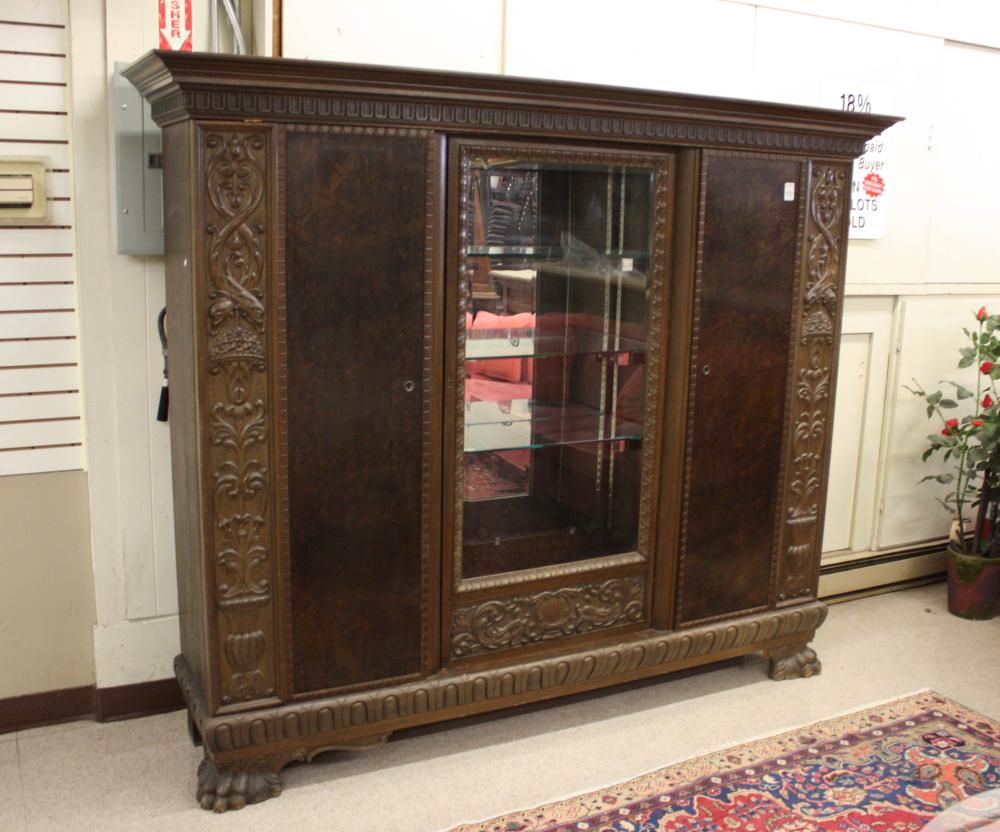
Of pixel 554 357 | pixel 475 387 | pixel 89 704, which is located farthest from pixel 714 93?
pixel 89 704

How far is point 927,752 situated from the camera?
9.14ft

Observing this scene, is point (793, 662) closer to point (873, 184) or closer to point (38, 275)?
point (873, 184)

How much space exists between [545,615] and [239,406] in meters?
1.02

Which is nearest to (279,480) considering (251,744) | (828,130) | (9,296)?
(251,744)

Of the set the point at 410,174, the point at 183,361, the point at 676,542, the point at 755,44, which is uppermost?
the point at 755,44

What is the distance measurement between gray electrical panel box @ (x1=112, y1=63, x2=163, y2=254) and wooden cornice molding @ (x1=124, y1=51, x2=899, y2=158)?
0.10m

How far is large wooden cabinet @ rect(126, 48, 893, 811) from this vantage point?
2.30 metres

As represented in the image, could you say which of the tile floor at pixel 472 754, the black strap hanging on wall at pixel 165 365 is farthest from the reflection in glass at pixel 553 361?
the black strap hanging on wall at pixel 165 365

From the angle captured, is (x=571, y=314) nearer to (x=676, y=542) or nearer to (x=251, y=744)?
(x=676, y=542)

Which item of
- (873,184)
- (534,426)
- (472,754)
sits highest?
(873,184)

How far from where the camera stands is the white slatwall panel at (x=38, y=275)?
253 centimetres

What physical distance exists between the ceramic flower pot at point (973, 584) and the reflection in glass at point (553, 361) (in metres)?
1.54

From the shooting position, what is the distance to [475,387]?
2.69 meters

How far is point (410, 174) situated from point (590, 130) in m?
0.50
